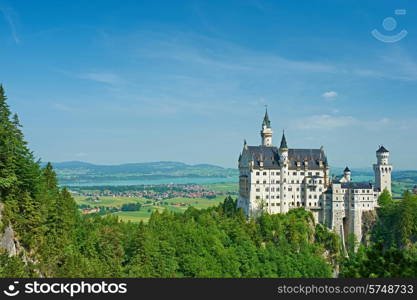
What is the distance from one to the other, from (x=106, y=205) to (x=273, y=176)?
116 m

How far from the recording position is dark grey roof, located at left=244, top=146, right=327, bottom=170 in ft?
304

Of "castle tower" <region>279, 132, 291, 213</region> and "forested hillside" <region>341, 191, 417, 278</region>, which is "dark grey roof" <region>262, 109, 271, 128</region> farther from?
"forested hillside" <region>341, 191, 417, 278</region>

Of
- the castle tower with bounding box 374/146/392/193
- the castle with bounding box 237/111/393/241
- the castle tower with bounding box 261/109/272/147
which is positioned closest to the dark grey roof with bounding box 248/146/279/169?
the castle with bounding box 237/111/393/241

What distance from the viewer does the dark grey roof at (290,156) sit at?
9262cm

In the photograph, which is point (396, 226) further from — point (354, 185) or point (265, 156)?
point (265, 156)

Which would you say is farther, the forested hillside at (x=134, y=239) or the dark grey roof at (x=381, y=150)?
the dark grey roof at (x=381, y=150)

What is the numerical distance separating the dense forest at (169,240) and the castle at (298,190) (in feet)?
9.32

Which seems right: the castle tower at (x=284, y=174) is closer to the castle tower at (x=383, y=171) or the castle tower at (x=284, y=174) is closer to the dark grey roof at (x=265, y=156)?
the dark grey roof at (x=265, y=156)

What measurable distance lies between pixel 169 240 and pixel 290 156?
3545cm

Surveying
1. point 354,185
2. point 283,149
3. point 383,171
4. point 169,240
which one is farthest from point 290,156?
point 169,240

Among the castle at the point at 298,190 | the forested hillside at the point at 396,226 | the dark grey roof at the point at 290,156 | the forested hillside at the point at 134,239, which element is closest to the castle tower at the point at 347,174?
the castle at the point at 298,190

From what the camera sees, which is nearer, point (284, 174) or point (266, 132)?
point (284, 174)

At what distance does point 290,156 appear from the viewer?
9444cm

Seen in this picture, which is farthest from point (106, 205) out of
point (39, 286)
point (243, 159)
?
point (39, 286)
